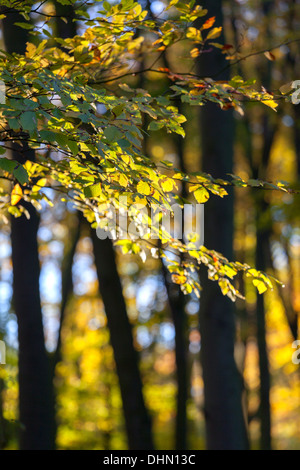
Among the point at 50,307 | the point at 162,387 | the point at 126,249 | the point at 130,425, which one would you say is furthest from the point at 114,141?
the point at 50,307

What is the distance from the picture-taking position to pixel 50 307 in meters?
22.1

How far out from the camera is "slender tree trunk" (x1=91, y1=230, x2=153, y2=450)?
7.32 metres

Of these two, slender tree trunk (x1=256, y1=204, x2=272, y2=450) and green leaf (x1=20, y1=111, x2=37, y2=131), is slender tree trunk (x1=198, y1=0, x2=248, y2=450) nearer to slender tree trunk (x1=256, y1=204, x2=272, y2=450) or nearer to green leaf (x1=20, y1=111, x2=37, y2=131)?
green leaf (x1=20, y1=111, x2=37, y2=131)

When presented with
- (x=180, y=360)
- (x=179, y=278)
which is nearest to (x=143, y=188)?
(x=179, y=278)

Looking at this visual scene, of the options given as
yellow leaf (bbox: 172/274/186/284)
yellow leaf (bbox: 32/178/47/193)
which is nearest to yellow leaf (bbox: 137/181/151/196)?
yellow leaf (bbox: 172/274/186/284)

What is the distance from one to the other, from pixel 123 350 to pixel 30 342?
4.14ft

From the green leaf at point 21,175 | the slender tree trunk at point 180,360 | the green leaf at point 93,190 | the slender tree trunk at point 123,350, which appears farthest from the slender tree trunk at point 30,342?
the slender tree trunk at point 180,360

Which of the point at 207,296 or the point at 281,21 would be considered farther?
the point at 281,21

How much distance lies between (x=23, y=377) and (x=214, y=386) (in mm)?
2428

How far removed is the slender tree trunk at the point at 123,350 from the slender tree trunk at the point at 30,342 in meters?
0.91

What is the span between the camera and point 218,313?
6.58 meters
